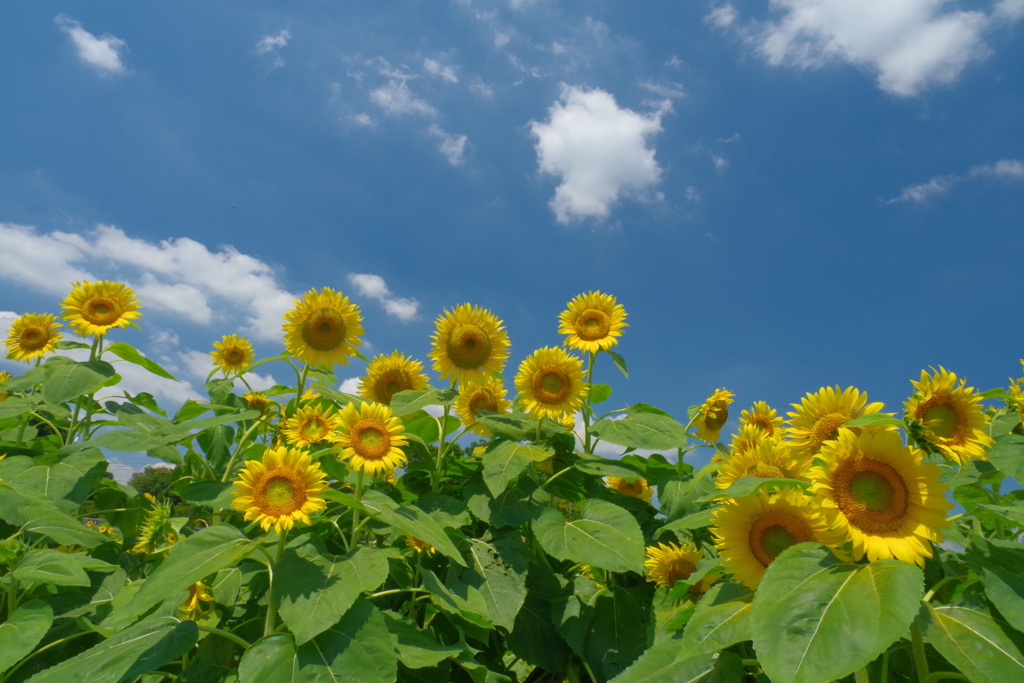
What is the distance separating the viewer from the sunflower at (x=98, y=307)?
3.63 metres

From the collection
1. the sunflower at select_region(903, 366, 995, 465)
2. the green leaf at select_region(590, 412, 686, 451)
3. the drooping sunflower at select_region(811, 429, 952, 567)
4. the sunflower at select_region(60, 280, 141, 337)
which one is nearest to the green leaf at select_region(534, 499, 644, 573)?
the green leaf at select_region(590, 412, 686, 451)

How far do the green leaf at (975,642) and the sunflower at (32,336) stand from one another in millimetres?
4868

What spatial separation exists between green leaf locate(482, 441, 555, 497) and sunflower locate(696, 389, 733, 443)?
5.50 feet

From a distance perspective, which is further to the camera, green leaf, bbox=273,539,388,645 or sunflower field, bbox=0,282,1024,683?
green leaf, bbox=273,539,388,645

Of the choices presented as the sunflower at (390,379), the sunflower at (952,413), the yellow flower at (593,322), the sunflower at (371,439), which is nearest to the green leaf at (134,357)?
the sunflower at (390,379)

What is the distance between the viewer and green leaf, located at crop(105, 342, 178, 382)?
3.61 meters

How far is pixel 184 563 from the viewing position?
2002 mm

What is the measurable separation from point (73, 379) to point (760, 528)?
→ 10.9 feet

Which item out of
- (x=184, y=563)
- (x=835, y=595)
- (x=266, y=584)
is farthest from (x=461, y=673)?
(x=835, y=595)

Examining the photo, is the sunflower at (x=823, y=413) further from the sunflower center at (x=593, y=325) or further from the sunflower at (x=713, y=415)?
the sunflower at (x=713, y=415)

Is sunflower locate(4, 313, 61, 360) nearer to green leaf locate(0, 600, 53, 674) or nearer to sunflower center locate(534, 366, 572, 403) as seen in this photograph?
green leaf locate(0, 600, 53, 674)

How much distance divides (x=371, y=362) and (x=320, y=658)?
207 cm

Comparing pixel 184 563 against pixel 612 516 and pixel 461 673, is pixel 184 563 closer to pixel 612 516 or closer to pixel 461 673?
pixel 461 673

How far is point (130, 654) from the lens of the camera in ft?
6.57
